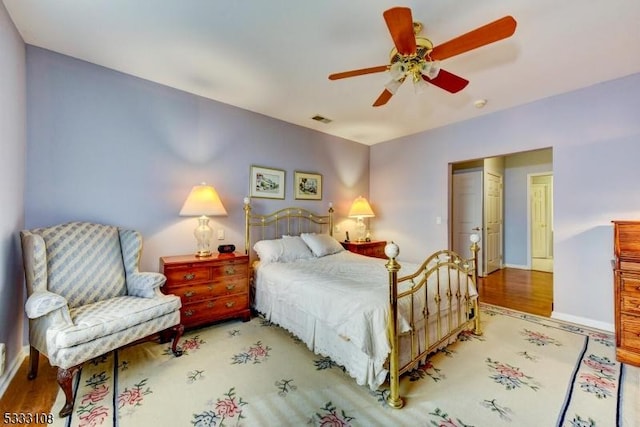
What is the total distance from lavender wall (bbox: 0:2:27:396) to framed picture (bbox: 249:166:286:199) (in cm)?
220

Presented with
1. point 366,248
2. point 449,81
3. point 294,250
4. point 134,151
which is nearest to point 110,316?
point 134,151

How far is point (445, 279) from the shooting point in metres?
2.52

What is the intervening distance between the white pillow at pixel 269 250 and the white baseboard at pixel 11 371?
7.14 feet

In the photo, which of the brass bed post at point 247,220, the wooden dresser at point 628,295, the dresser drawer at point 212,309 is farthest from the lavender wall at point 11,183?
the wooden dresser at point 628,295

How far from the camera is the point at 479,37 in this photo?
1.66 meters

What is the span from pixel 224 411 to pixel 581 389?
2.49m

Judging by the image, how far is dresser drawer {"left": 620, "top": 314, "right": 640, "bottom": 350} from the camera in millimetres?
2250

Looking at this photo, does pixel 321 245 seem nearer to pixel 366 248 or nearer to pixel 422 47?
pixel 366 248

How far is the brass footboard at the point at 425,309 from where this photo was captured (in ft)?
5.87

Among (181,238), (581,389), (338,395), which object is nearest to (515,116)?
(581,389)

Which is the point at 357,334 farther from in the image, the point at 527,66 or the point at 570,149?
the point at 570,149

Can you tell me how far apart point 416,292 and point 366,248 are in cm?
243

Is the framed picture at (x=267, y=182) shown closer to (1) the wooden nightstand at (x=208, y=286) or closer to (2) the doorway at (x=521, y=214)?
(1) the wooden nightstand at (x=208, y=286)

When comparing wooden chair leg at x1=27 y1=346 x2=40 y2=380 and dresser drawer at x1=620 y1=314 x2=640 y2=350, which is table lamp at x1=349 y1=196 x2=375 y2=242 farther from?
wooden chair leg at x1=27 y1=346 x2=40 y2=380
